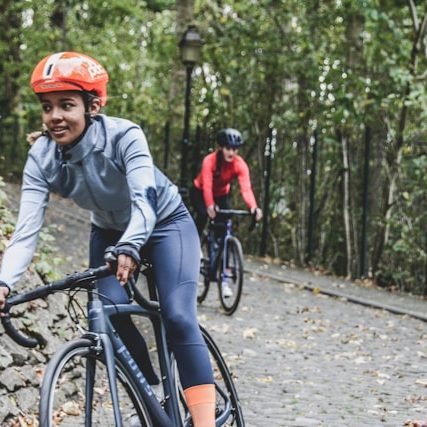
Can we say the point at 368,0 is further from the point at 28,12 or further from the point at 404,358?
the point at 28,12

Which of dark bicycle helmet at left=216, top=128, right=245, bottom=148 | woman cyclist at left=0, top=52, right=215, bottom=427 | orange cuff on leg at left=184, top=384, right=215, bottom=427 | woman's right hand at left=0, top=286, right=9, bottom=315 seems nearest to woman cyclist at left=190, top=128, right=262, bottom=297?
dark bicycle helmet at left=216, top=128, right=245, bottom=148

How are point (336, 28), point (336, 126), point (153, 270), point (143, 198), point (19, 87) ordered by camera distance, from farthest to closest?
point (19, 87) → point (336, 28) → point (336, 126) → point (153, 270) → point (143, 198)

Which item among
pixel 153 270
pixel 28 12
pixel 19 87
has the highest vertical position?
pixel 28 12

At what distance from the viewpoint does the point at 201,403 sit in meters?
3.91

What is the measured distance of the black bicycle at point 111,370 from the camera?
10.7ft

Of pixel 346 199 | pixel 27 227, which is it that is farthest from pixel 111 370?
pixel 346 199

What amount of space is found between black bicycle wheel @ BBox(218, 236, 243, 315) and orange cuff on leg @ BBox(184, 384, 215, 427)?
6.12 meters

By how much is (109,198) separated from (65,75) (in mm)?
615

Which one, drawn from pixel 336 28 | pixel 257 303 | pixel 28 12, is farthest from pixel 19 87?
pixel 257 303

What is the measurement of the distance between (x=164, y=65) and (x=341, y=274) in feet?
32.0

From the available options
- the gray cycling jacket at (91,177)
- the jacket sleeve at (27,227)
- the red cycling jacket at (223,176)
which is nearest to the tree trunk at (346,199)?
the red cycling jacket at (223,176)

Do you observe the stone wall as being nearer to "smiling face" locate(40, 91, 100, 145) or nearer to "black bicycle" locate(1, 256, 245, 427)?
"black bicycle" locate(1, 256, 245, 427)

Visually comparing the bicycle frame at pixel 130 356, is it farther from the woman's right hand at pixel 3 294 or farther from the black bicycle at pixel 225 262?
the black bicycle at pixel 225 262

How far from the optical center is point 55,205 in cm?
2152
